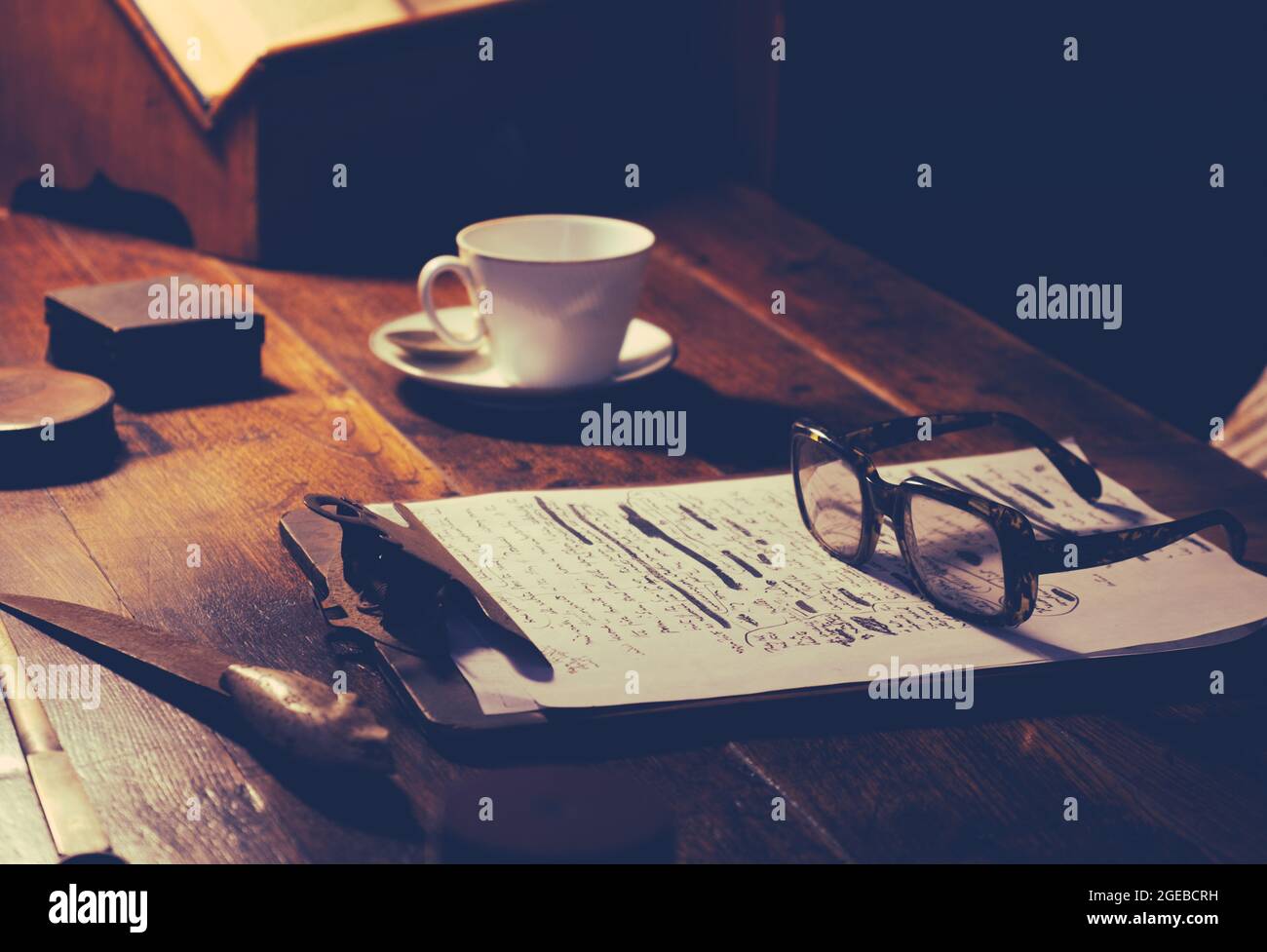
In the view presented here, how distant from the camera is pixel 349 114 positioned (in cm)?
151

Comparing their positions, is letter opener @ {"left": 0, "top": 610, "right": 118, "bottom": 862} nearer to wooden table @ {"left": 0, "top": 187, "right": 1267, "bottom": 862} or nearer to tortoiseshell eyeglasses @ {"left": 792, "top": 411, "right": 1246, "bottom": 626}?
wooden table @ {"left": 0, "top": 187, "right": 1267, "bottom": 862}

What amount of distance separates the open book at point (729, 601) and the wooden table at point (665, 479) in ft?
0.13

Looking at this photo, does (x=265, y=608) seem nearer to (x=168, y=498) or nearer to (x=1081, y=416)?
(x=168, y=498)

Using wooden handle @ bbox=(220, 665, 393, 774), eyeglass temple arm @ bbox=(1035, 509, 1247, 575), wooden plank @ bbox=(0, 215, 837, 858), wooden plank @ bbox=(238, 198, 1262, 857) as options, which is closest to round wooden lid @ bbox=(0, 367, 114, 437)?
wooden plank @ bbox=(0, 215, 837, 858)

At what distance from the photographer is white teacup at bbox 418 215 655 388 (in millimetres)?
1111

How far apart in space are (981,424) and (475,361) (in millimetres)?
422

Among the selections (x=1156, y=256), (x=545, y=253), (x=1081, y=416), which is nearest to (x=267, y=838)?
(x=545, y=253)

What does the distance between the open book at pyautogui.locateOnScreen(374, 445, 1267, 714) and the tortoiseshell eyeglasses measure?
1 cm

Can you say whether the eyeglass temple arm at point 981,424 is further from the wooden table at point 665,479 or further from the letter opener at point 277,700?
the letter opener at point 277,700

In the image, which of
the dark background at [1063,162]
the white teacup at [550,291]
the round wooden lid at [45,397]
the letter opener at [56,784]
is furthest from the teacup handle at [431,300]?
the dark background at [1063,162]

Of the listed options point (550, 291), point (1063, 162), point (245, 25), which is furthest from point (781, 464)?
point (1063, 162)

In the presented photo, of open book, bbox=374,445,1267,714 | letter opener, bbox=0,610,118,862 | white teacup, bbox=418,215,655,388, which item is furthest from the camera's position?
white teacup, bbox=418,215,655,388

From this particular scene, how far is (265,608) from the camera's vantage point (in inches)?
31.8

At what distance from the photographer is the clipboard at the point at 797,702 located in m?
0.68
